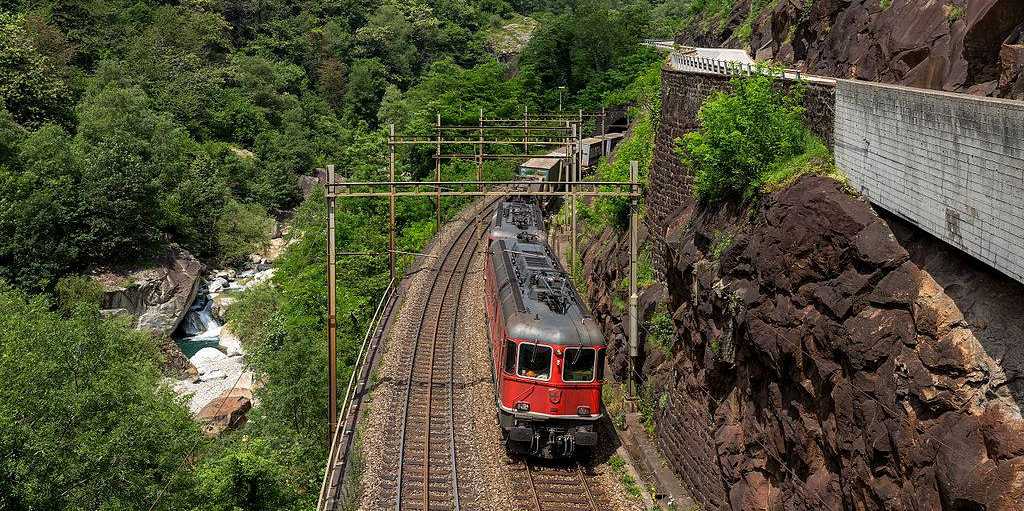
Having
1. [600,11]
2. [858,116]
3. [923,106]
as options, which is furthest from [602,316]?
[600,11]

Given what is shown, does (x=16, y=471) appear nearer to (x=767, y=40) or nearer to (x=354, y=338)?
(x=354, y=338)

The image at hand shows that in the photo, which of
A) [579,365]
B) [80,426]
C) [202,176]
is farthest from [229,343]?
[579,365]

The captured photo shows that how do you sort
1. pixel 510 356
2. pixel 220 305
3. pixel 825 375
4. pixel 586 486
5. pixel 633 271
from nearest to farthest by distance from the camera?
pixel 825 375, pixel 586 486, pixel 510 356, pixel 633 271, pixel 220 305

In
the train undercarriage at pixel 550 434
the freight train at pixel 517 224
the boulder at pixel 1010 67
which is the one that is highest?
the boulder at pixel 1010 67

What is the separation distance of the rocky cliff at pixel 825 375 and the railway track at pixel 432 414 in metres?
4.71

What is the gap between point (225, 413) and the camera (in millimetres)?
30500

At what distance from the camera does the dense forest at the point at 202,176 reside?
66.2ft

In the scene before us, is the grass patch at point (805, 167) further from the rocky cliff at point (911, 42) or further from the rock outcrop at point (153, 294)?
the rock outcrop at point (153, 294)

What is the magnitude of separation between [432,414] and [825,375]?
10456 millimetres

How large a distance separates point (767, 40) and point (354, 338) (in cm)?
1786

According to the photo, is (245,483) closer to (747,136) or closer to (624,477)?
(624,477)

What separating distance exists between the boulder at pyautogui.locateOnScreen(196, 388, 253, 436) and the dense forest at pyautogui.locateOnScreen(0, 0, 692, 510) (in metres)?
1.69

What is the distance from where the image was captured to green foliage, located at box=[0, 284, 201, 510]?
60.2 feet

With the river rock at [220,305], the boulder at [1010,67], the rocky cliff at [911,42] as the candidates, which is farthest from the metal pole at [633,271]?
the river rock at [220,305]
